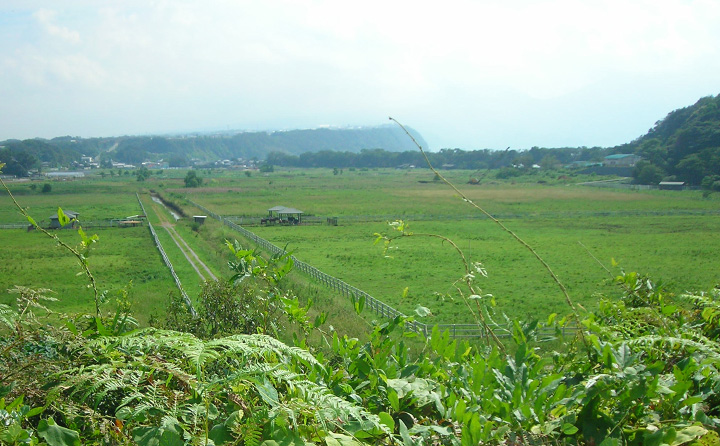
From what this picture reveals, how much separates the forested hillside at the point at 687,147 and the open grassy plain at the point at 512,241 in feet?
7.01

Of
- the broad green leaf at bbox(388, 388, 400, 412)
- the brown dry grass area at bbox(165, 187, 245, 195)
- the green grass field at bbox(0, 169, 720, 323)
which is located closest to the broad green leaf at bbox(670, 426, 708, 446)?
the broad green leaf at bbox(388, 388, 400, 412)

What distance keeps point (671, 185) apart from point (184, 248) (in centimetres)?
3464

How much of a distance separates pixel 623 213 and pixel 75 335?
46201 millimetres

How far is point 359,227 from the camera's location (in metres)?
40.3

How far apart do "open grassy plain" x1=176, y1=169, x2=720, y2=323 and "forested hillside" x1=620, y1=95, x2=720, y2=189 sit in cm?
214

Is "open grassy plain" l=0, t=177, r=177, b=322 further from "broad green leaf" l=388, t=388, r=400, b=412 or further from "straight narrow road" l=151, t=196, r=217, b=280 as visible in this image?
"broad green leaf" l=388, t=388, r=400, b=412

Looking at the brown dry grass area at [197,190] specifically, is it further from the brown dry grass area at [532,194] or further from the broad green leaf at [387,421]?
the broad green leaf at [387,421]

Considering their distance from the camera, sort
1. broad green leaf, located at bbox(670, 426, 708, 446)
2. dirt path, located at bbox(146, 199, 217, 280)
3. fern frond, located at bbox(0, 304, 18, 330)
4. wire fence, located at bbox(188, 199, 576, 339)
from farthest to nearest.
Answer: dirt path, located at bbox(146, 199, 217, 280) < wire fence, located at bbox(188, 199, 576, 339) < fern frond, located at bbox(0, 304, 18, 330) < broad green leaf, located at bbox(670, 426, 708, 446)

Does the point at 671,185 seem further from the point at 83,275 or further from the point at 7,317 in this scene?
the point at 7,317

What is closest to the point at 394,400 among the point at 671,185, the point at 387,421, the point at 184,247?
the point at 387,421

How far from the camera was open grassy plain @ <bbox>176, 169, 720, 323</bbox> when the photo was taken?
20.4 m

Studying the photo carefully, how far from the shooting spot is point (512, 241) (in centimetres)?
3262

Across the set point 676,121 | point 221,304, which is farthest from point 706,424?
point 676,121

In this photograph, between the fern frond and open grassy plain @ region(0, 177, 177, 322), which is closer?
the fern frond
